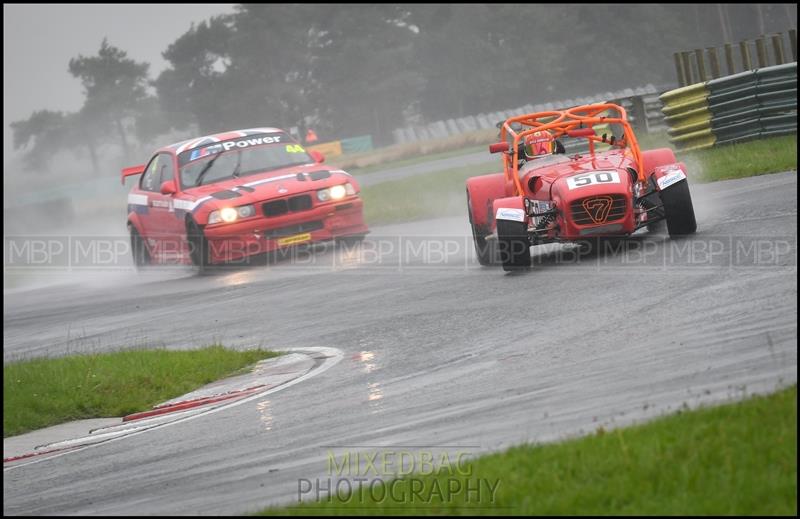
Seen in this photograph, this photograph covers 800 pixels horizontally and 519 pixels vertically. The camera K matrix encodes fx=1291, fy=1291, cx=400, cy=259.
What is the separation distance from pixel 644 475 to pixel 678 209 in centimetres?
687

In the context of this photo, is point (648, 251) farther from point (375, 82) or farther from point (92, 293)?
point (375, 82)


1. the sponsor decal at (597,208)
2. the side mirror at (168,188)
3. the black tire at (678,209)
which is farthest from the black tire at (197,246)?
the black tire at (678,209)

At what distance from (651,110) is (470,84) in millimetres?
50796

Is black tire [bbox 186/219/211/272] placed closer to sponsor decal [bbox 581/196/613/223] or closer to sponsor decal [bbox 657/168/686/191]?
sponsor decal [bbox 581/196/613/223]

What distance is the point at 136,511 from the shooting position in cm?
564

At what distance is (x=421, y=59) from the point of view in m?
80.0

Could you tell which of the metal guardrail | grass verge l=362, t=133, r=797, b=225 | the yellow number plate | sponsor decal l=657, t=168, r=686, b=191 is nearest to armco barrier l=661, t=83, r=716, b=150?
the metal guardrail

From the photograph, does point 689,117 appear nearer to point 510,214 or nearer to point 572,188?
point 572,188

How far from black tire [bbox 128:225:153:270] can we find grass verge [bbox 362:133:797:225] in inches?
165

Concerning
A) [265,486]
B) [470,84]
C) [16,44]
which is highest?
[16,44]

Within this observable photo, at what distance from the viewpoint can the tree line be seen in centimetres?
7625

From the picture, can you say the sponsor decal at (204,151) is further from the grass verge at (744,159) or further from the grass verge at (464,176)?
the grass verge at (744,159)

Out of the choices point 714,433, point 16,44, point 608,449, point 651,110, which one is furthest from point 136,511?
point 16,44

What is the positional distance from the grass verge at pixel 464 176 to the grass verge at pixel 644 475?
10.8 metres
